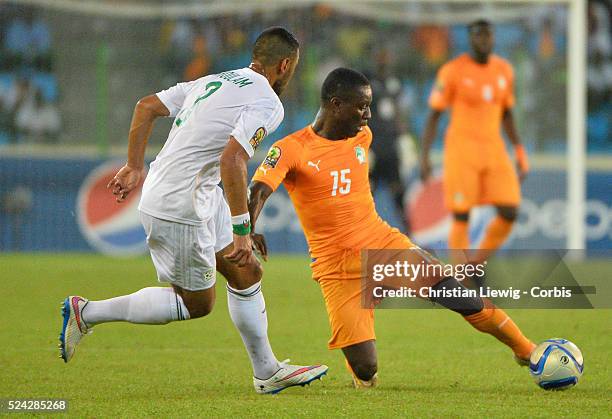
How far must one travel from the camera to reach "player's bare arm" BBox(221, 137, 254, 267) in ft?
18.4

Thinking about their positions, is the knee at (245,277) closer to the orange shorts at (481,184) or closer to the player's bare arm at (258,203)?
the player's bare arm at (258,203)

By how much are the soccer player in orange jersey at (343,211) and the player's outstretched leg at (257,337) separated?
1.23 feet

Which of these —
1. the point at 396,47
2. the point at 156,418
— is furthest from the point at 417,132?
the point at 156,418

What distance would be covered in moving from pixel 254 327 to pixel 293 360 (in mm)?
1347

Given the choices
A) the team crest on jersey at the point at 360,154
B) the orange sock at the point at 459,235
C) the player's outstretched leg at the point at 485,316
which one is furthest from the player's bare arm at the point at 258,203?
the orange sock at the point at 459,235

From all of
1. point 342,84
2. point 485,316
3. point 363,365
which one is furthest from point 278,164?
point 485,316

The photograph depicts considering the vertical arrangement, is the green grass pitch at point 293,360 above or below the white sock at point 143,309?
below

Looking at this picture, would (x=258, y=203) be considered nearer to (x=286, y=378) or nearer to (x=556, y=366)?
(x=286, y=378)

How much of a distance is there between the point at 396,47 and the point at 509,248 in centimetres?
316

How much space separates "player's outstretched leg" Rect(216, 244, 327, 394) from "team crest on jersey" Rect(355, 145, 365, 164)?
3.24ft

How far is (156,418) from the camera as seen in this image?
208 inches

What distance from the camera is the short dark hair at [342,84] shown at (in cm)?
663

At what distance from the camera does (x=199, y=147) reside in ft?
20.0

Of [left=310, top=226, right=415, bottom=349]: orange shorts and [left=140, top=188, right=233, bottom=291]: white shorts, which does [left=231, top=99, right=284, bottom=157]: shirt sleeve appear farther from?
[left=310, top=226, right=415, bottom=349]: orange shorts
